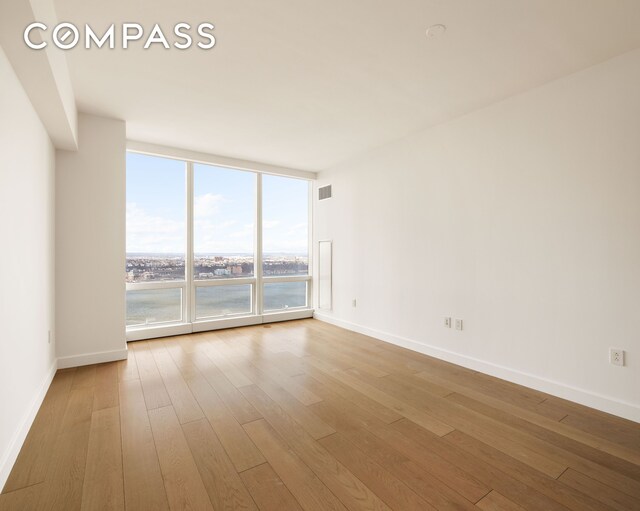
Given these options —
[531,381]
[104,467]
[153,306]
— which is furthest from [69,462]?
[531,381]

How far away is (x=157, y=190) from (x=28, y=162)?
2266 mm

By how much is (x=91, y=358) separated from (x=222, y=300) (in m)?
1.88

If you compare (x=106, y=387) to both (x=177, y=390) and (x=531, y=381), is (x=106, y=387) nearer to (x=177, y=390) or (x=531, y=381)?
(x=177, y=390)

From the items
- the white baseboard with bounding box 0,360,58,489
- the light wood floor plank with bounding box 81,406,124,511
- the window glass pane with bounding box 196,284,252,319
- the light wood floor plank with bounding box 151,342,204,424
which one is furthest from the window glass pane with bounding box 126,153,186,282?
the light wood floor plank with bounding box 81,406,124,511

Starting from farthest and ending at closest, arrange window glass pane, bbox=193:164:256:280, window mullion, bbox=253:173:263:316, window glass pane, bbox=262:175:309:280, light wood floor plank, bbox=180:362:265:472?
window glass pane, bbox=262:175:309:280
window mullion, bbox=253:173:263:316
window glass pane, bbox=193:164:256:280
light wood floor plank, bbox=180:362:265:472

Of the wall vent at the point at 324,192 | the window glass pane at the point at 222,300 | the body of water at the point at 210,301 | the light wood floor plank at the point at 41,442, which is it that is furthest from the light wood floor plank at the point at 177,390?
the wall vent at the point at 324,192

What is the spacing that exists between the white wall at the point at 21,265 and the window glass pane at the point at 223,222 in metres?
2.00

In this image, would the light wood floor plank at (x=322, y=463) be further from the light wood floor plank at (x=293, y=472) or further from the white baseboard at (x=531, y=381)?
the white baseboard at (x=531, y=381)

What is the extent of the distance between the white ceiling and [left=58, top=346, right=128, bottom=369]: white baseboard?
2553 mm

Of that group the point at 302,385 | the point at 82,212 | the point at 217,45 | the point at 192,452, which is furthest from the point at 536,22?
the point at 82,212

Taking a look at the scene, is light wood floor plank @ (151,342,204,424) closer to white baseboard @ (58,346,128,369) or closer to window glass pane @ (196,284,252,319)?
white baseboard @ (58,346,128,369)

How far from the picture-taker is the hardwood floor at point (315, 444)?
1.59 meters

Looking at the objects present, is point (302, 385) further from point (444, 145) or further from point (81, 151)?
point (81, 151)

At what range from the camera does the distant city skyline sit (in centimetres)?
442
